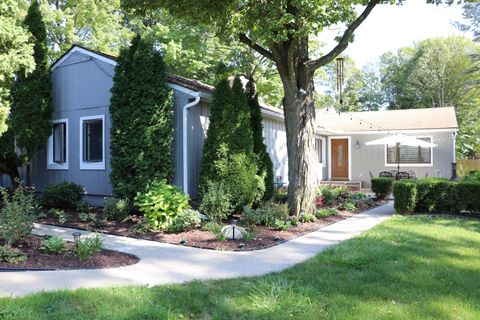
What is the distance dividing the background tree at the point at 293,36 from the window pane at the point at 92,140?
3.88m

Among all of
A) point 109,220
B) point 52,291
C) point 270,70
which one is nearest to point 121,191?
point 109,220

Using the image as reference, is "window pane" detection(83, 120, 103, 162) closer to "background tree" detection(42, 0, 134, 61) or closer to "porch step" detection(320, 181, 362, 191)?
"background tree" detection(42, 0, 134, 61)

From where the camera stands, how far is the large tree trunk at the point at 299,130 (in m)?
10.3

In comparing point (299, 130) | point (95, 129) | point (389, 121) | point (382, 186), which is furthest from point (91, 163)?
point (389, 121)

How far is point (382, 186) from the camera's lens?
50.0ft

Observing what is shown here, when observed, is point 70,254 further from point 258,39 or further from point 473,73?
point 473,73

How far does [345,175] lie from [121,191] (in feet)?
50.2

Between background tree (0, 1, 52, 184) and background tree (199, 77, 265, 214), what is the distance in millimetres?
5580

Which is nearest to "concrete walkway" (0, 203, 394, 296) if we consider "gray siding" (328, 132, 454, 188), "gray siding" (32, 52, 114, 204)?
"gray siding" (32, 52, 114, 204)

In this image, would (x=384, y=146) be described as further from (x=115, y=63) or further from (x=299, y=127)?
(x=115, y=63)

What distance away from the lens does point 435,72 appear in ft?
124

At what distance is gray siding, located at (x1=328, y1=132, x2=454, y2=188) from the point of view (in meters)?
20.6

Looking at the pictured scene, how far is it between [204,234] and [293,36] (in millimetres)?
4865

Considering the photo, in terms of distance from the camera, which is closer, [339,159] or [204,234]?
[204,234]
